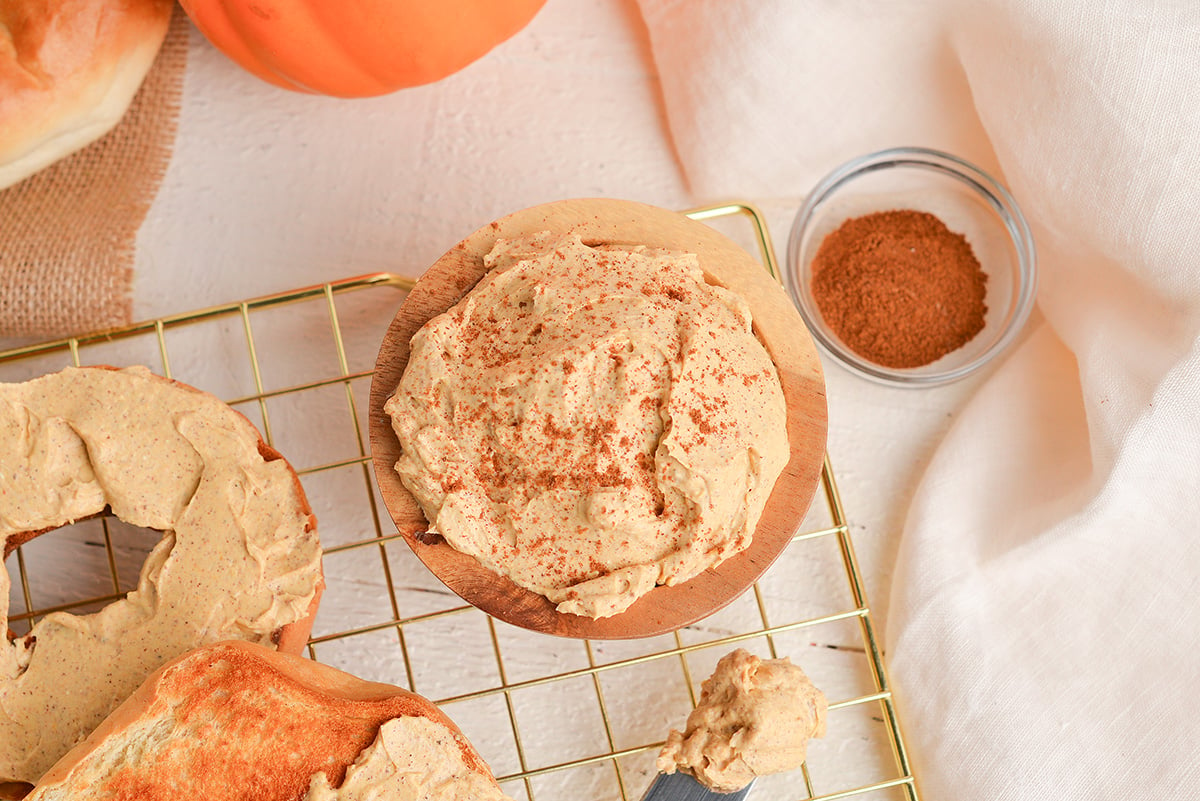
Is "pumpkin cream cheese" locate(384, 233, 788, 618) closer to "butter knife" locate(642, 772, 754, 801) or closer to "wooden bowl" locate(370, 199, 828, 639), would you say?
"wooden bowl" locate(370, 199, 828, 639)

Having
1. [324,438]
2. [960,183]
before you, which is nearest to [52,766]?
[324,438]

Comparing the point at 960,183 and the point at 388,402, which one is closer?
the point at 388,402

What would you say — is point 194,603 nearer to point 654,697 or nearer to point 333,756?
point 333,756

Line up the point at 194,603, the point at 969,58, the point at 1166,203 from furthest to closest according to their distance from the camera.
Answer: the point at 969,58 → the point at 1166,203 → the point at 194,603

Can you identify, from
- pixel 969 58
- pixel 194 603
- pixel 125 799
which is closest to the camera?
pixel 125 799

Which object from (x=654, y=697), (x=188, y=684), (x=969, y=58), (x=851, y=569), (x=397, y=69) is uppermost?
(x=397, y=69)

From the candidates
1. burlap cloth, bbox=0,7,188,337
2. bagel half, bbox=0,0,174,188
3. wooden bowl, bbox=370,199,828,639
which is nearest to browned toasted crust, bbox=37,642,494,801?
wooden bowl, bbox=370,199,828,639

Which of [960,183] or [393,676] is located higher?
[960,183]

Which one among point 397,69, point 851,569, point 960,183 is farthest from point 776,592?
point 397,69
